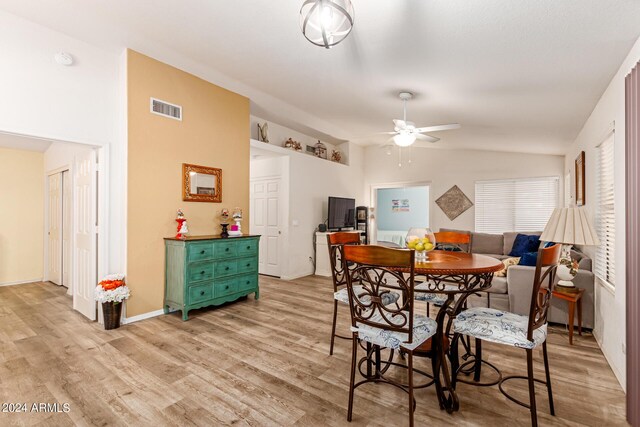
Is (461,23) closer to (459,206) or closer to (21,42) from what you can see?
(21,42)

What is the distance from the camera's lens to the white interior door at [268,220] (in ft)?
20.4

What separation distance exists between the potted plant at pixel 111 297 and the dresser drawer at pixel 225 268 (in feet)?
3.31

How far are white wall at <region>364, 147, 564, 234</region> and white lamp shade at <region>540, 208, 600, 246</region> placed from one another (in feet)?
12.3

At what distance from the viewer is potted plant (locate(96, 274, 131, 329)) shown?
3.29 meters

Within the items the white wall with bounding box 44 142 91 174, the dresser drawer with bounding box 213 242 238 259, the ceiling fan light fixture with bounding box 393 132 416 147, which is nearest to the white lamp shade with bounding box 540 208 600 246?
the ceiling fan light fixture with bounding box 393 132 416 147

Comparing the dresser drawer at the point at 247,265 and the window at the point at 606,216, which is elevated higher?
the window at the point at 606,216

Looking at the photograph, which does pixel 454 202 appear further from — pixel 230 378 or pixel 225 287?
pixel 230 378

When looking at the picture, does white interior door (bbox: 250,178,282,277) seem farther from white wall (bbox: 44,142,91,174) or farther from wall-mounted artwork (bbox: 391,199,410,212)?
wall-mounted artwork (bbox: 391,199,410,212)

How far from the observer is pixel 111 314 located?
3336 millimetres

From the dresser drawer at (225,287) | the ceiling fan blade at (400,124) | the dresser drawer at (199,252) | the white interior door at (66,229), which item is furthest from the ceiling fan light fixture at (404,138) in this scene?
the white interior door at (66,229)

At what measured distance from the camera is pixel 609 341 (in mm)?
2643

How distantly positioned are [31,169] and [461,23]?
7.51 meters

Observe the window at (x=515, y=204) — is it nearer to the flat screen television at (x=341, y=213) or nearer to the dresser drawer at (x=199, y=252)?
the flat screen television at (x=341, y=213)

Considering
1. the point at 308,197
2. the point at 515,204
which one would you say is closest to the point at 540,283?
the point at 308,197
